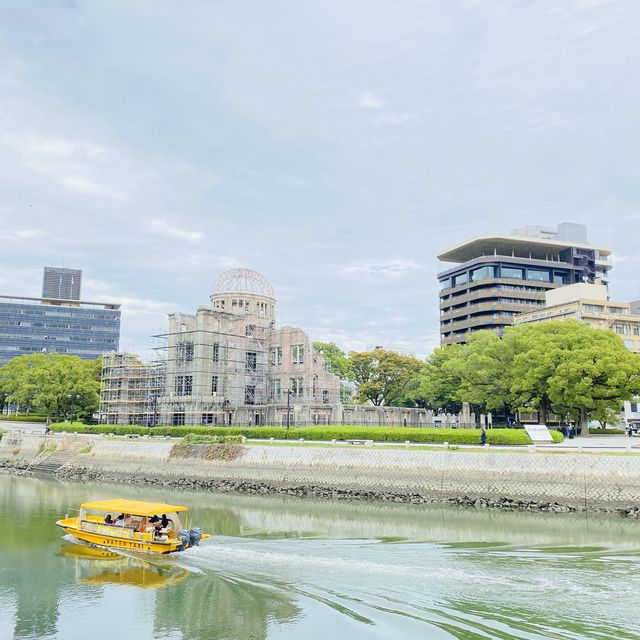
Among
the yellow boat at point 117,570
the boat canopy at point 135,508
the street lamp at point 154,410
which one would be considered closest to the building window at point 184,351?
the street lamp at point 154,410

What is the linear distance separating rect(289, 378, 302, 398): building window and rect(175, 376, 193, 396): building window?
14186 millimetres

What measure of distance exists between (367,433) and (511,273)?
7979 cm

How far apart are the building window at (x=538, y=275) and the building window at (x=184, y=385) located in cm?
7351

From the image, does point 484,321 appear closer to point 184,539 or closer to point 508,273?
point 508,273

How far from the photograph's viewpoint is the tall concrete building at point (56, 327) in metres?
181

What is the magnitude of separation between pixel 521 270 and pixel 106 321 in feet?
408

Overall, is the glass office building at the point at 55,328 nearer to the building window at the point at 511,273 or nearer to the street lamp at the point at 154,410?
the street lamp at the point at 154,410

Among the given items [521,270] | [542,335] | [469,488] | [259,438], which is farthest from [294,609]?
[521,270]

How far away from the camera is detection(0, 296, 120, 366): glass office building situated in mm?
181000

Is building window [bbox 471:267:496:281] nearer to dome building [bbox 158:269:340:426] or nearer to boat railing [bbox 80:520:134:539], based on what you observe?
dome building [bbox 158:269:340:426]

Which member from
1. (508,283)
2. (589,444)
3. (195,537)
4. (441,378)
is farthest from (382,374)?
(195,537)

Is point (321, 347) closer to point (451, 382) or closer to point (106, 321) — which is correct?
Answer: point (451, 382)

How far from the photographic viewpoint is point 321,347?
116 meters

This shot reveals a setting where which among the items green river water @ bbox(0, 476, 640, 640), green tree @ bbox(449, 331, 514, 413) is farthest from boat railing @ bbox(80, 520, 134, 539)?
green tree @ bbox(449, 331, 514, 413)
